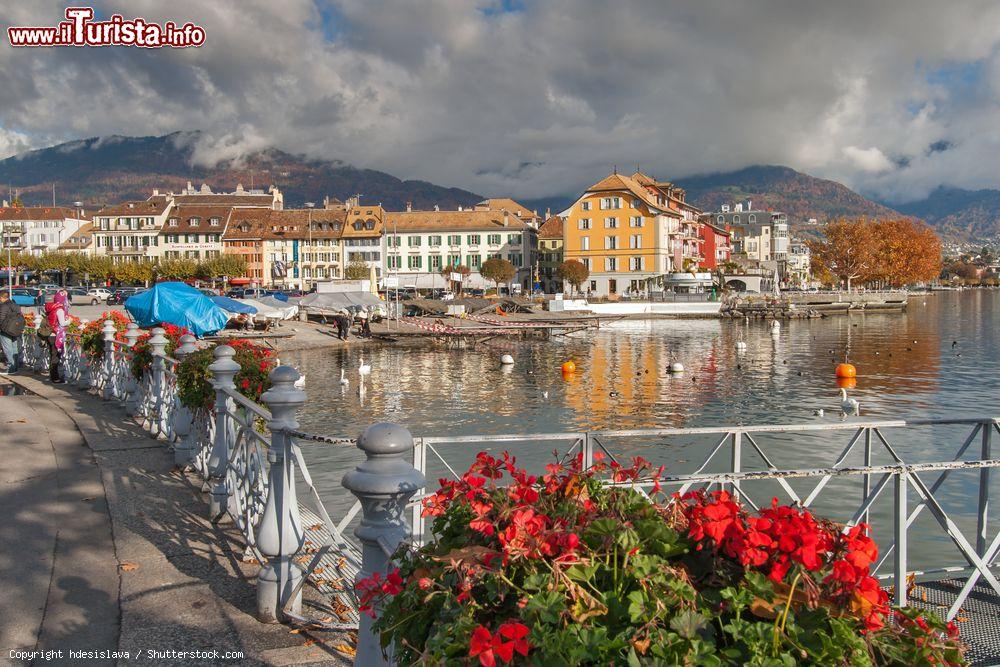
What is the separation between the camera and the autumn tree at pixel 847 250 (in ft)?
370

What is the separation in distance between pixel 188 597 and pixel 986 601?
20.6 feet

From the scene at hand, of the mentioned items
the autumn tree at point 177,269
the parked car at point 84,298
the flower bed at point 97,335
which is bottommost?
the flower bed at point 97,335

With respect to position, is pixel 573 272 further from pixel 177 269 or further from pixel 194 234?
pixel 194 234

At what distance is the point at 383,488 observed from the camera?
316 centimetres

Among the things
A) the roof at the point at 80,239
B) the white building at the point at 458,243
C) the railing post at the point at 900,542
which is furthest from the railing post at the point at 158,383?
the roof at the point at 80,239

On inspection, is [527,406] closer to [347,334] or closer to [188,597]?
[188,597]

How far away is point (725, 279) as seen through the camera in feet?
302

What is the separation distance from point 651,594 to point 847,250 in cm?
12341

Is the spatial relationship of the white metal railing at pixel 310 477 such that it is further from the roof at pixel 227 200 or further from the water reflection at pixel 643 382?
the roof at pixel 227 200

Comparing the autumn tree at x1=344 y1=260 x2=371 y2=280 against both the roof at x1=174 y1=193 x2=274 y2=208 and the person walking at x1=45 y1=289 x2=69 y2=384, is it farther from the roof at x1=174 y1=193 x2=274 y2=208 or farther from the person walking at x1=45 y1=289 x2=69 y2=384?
the person walking at x1=45 y1=289 x2=69 y2=384

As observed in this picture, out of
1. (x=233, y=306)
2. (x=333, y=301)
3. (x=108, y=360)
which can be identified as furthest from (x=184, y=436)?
(x=333, y=301)

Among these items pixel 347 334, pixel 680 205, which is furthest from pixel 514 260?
pixel 347 334

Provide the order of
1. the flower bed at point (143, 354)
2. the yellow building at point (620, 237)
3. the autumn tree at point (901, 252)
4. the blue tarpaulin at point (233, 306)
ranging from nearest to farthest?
1. the flower bed at point (143, 354)
2. the blue tarpaulin at point (233, 306)
3. the yellow building at point (620, 237)
4. the autumn tree at point (901, 252)

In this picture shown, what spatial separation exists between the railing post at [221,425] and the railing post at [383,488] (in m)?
3.80
